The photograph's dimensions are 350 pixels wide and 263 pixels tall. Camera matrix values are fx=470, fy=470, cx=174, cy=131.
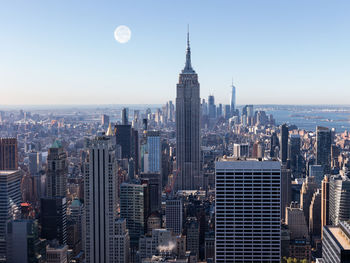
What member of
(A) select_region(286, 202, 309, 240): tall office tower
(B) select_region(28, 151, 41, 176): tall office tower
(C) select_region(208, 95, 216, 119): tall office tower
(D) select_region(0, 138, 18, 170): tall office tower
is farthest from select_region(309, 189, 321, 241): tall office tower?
(C) select_region(208, 95, 216, 119): tall office tower

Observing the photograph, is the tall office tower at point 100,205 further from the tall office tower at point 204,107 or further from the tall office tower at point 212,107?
the tall office tower at point 212,107

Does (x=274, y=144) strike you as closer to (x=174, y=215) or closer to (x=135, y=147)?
(x=135, y=147)

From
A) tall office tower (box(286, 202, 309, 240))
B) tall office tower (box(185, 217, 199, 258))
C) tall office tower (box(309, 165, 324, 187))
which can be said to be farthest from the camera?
tall office tower (box(309, 165, 324, 187))

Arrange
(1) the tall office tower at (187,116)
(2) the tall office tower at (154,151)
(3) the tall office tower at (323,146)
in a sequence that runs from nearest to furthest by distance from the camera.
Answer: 1. (2) the tall office tower at (154,151)
2. (3) the tall office tower at (323,146)
3. (1) the tall office tower at (187,116)

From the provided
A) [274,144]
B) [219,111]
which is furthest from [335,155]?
[219,111]

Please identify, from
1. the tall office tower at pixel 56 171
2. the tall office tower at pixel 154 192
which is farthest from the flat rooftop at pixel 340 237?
the tall office tower at pixel 56 171

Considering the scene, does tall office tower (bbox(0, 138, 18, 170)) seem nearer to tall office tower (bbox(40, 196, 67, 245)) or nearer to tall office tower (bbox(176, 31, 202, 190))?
tall office tower (bbox(40, 196, 67, 245))

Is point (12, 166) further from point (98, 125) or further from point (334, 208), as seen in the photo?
point (334, 208)
